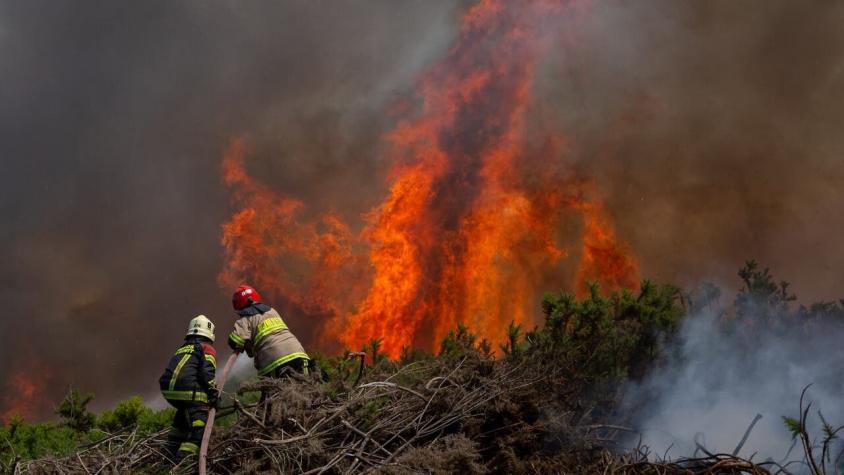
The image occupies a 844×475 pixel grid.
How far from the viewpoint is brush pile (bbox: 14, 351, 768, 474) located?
6.02m

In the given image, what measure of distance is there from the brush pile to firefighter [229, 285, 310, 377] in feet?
2.29

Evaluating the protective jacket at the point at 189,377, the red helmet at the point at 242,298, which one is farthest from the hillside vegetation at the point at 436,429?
the red helmet at the point at 242,298

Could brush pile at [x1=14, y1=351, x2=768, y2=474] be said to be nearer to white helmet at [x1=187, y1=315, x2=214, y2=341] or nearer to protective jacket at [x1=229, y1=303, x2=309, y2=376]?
protective jacket at [x1=229, y1=303, x2=309, y2=376]

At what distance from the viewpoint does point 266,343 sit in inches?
317

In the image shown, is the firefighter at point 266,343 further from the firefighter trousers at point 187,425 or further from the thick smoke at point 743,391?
the thick smoke at point 743,391

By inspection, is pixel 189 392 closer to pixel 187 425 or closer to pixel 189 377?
pixel 189 377

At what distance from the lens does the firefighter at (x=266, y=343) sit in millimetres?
7969

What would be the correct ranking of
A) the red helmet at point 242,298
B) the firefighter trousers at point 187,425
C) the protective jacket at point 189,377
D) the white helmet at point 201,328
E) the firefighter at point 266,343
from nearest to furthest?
the firefighter trousers at point 187,425 → the protective jacket at point 189,377 → the white helmet at point 201,328 → the firefighter at point 266,343 → the red helmet at point 242,298

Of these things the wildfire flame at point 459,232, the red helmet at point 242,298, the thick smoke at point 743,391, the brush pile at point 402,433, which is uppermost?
the wildfire flame at point 459,232

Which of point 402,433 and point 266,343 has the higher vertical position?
point 266,343

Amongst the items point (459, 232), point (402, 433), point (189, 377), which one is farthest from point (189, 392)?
point (459, 232)

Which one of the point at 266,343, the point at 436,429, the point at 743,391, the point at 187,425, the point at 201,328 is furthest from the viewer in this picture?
the point at 266,343

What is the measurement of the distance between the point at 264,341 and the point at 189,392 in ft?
3.60

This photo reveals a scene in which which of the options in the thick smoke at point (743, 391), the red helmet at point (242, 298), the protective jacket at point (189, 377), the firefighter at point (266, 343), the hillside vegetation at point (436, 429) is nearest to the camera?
the hillside vegetation at point (436, 429)
